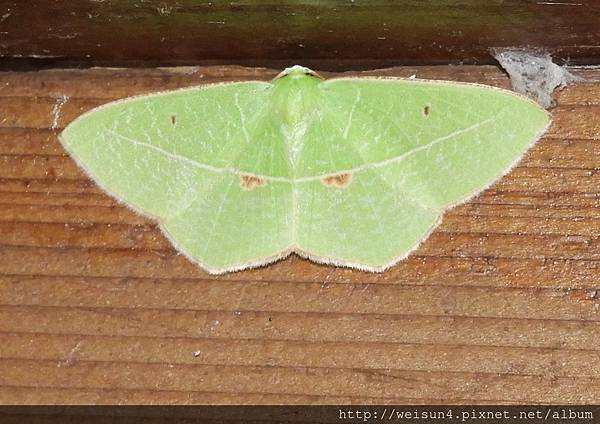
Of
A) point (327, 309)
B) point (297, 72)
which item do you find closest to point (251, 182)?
point (297, 72)

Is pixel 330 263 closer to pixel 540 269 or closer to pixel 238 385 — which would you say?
pixel 238 385

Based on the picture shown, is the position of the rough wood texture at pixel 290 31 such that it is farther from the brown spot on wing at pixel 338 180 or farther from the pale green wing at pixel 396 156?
the brown spot on wing at pixel 338 180

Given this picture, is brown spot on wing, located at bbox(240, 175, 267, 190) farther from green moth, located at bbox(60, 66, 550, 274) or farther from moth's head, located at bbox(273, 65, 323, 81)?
moth's head, located at bbox(273, 65, 323, 81)

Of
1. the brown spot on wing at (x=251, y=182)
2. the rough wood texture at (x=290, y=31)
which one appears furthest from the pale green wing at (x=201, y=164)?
the rough wood texture at (x=290, y=31)

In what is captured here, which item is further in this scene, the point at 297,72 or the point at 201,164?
the point at 201,164

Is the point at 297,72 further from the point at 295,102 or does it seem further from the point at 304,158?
the point at 304,158

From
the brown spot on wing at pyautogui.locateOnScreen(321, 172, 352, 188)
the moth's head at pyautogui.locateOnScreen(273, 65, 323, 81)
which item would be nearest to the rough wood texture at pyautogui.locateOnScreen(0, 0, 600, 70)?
the moth's head at pyautogui.locateOnScreen(273, 65, 323, 81)
